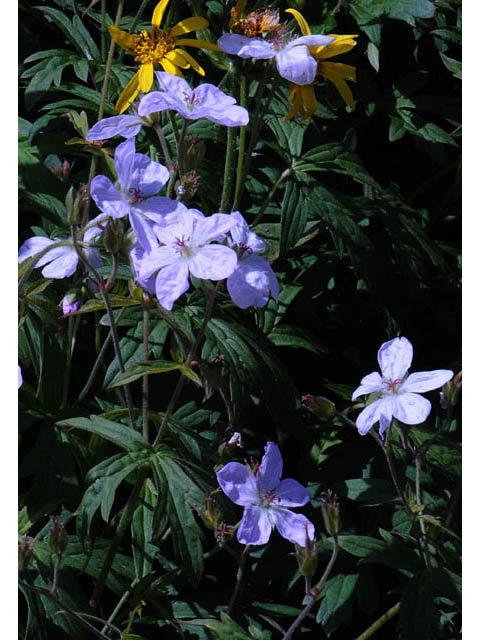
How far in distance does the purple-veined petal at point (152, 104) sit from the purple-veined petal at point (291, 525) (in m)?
0.53

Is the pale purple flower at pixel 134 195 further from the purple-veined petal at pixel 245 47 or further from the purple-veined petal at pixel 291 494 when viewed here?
the purple-veined petal at pixel 291 494

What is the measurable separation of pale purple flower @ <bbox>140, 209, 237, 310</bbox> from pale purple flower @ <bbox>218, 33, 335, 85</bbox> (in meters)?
0.28

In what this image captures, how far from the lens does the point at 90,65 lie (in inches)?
57.5

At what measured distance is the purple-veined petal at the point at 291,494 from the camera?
3.59 feet

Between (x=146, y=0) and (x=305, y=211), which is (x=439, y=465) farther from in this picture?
(x=146, y=0)

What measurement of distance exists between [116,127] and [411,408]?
1.75ft

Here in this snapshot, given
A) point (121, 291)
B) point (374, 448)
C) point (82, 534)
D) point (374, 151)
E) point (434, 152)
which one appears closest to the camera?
point (82, 534)

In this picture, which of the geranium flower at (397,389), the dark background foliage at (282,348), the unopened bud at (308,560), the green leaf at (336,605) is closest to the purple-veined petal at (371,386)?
the geranium flower at (397,389)

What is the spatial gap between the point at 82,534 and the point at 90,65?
2.71ft

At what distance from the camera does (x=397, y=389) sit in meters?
1.09

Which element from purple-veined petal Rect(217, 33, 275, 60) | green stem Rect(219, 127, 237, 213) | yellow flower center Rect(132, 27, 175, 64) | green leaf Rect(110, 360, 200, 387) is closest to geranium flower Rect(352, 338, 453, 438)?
green leaf Rect(110, 360, 200, 387)

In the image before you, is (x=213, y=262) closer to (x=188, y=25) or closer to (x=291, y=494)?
(x=291, y=494)

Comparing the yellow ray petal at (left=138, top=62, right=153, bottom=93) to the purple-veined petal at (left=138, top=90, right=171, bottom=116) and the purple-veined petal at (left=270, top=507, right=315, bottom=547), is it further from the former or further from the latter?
the purple-veined petal at (left=270, top=507, right=315, bottom=547)

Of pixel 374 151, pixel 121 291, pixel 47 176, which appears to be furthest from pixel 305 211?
pixel 374 151
